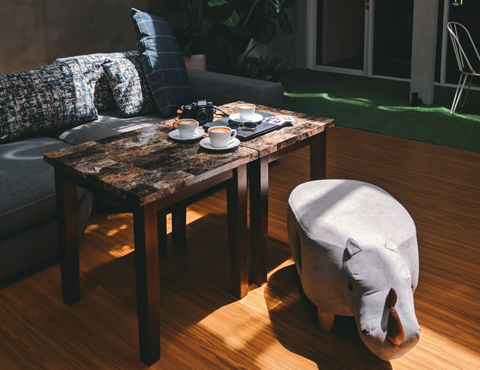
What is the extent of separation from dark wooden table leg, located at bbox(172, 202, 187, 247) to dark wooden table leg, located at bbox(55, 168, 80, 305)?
0.59 metres

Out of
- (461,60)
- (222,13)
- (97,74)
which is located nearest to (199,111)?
(97,74)

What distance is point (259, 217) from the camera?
85.3 inches

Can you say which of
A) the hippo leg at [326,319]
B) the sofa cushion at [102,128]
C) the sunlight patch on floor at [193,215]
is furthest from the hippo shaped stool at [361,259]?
the sofa cushion at [102,128]

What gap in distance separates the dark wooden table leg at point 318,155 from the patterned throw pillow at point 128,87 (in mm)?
1463

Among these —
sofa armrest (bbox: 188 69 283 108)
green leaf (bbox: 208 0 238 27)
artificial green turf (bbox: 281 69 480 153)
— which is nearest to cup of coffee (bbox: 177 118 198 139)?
sofa armrest (bbox: 188 69 283 108)

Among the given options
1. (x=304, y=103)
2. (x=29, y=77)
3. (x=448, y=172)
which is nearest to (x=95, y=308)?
(x=29, y=77)

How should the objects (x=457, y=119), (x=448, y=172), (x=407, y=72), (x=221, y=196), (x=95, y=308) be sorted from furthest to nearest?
1. (x=407, y=72)
2. (x=457, y=119)
3. (x=448, y=172)
4. (x=221, y=196)
5. (x=95, y=308)

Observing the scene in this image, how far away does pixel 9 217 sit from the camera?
216 cm

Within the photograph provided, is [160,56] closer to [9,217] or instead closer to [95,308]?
[9,217]

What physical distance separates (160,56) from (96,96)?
525 millimetres

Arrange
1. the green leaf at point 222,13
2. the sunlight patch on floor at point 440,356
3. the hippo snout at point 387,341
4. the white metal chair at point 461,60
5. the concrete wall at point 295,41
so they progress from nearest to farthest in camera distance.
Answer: the hippo snout at point 387,341 → the sunlight patch on floor at point 440,356 → the white metal chair at point 461,60 → the green leaf at point 222,13 → the concrete wall at point 295,41

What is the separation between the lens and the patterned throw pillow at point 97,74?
326 cm

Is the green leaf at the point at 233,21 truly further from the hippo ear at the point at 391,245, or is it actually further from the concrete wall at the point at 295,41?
the hippo ear at the point at 391,245

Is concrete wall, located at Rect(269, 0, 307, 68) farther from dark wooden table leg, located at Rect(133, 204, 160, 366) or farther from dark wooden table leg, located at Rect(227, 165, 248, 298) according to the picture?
dark wooden table leg, located at Rect(133, 204, 160, 366)
